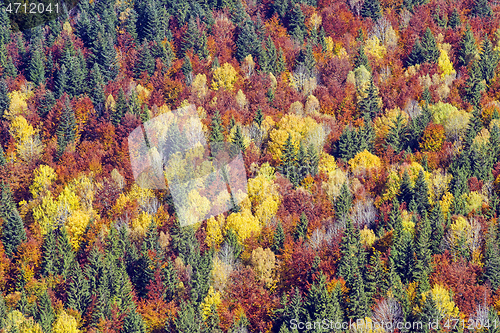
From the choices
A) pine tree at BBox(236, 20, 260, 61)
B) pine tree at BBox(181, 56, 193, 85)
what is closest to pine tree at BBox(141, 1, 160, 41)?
pine tree at BBox(181, 56, 193, 85)

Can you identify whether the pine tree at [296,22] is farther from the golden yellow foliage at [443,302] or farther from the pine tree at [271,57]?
the golden yellow foliage at [443,302]

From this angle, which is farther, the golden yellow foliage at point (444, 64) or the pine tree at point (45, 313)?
the golden yellow foliage at point (444, 64)

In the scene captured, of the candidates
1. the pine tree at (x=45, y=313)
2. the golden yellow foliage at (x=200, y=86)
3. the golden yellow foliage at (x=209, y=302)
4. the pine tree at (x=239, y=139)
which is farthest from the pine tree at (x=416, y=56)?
the pine tree at (x=45, y=313)

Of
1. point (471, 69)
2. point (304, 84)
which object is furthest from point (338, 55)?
point (471, 69)

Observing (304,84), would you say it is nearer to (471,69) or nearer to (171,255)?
(471,69)

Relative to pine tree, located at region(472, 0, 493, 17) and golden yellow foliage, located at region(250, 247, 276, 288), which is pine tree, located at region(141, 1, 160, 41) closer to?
pine tree, located at region(472, 0, 493, 17)

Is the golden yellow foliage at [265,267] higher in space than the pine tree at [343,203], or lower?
lower

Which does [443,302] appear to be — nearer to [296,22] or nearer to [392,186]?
[392,186]
